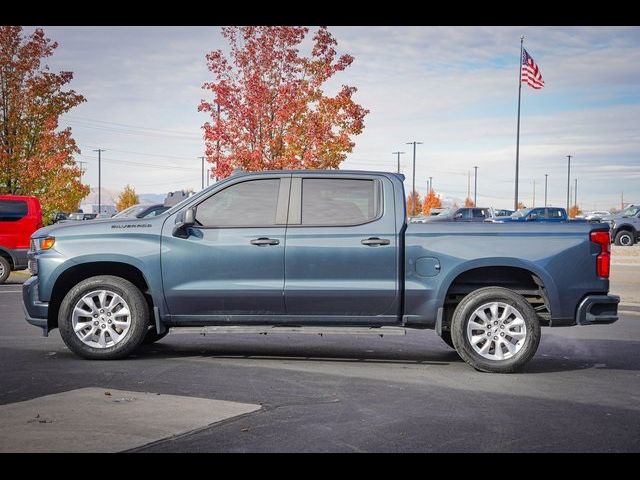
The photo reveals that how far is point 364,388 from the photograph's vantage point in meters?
7.46

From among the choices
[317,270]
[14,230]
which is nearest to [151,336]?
[317,270]

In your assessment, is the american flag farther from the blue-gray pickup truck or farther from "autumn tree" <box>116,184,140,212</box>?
"autumn tree" <box>116,184,140,212</box>

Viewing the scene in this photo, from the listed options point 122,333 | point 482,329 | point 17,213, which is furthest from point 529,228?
point 17,213

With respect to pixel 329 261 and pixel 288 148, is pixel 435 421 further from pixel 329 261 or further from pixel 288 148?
pixel 288 148

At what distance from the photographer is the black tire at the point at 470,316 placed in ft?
27.5

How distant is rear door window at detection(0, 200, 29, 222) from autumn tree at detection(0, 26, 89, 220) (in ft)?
21.1

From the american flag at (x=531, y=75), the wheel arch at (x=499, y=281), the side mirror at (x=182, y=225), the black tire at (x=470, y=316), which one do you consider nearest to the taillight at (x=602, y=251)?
the wheel arch at (x=499, y=281)

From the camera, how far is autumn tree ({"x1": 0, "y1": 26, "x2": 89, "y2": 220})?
2588 centimetres

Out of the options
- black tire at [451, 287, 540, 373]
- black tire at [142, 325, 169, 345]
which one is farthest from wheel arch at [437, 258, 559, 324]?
black tire at [142, 325, 169, 345]

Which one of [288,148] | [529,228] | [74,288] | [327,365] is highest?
[288,148]

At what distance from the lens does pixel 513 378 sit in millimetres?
8156

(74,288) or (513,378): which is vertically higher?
(74,288)
